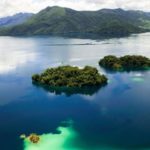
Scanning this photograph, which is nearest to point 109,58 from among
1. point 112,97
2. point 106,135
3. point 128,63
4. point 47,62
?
point 128,63

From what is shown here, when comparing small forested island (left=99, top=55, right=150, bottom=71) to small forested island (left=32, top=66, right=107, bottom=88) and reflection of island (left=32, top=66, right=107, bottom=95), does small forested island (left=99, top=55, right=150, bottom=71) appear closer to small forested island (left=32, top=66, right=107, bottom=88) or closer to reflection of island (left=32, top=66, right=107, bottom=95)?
small forested island (left=32, top=66, right=107, bottom=88)

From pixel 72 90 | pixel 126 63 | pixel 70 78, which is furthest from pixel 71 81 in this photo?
pixel 126 63

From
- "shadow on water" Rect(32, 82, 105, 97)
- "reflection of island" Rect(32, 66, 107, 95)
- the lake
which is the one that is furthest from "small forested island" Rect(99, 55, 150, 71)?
"shadow on water" Rect(32, 82, 105, 97)

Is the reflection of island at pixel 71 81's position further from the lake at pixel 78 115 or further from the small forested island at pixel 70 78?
the lake at pixel 78 115

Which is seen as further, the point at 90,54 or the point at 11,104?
the point at 90,54

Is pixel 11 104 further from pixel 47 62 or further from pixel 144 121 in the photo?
pixel 47 62

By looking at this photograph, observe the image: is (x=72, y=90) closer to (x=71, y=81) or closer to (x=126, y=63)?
(x=71, y=81)
